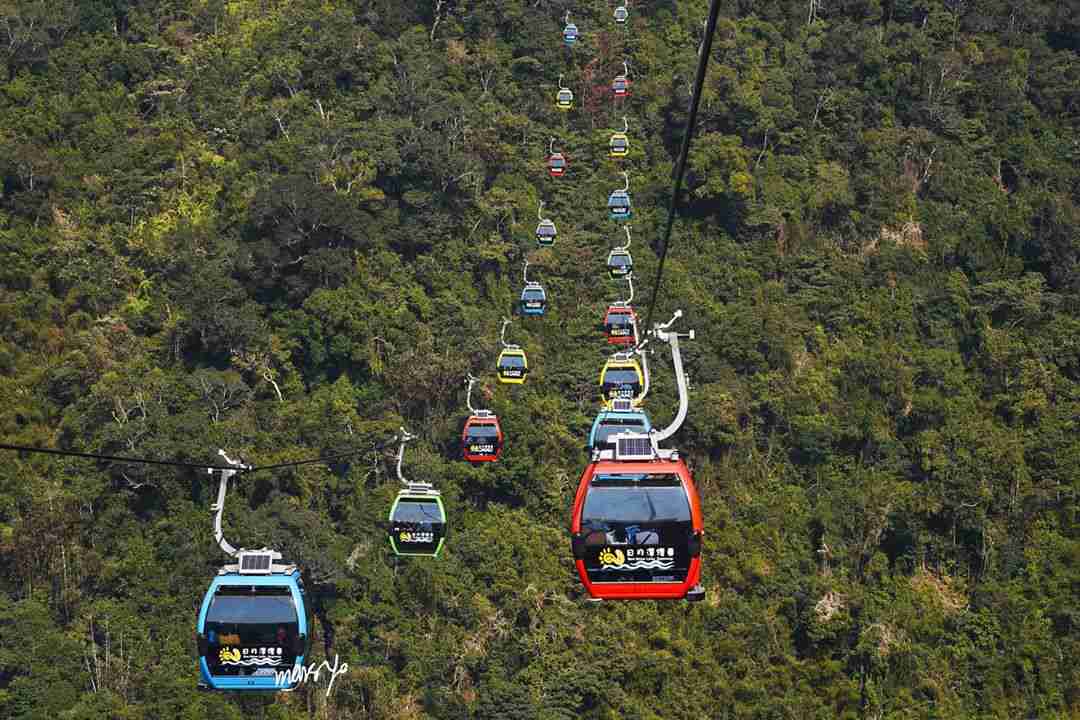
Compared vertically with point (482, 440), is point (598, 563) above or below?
below

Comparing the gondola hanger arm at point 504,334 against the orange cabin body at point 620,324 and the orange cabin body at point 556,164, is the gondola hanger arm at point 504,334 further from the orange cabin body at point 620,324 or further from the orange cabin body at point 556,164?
the orange cabin body at point 620,324

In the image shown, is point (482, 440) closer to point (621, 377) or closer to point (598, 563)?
point (621, 377)

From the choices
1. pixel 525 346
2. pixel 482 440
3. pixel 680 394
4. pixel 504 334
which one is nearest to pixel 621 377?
pixel 482 440

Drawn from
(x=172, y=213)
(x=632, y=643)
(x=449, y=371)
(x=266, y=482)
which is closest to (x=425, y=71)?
(x=172, y=213)

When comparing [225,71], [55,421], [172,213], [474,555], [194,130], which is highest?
[225,71]

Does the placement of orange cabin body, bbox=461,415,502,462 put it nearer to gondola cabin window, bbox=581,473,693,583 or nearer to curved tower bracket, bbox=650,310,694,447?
curved tower bracket, bbox=650,310,694,447

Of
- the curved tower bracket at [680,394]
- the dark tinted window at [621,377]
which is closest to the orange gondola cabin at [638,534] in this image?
the curved tower bracket at [680,394]

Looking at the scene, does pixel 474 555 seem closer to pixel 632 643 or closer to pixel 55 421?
pixel 632 643

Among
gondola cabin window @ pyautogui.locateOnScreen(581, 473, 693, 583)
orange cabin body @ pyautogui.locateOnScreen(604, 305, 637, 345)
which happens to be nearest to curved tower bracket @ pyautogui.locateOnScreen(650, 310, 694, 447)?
gondola cabin window @ pyautogui.locateOnScreen(581, 473, 693, 583)
